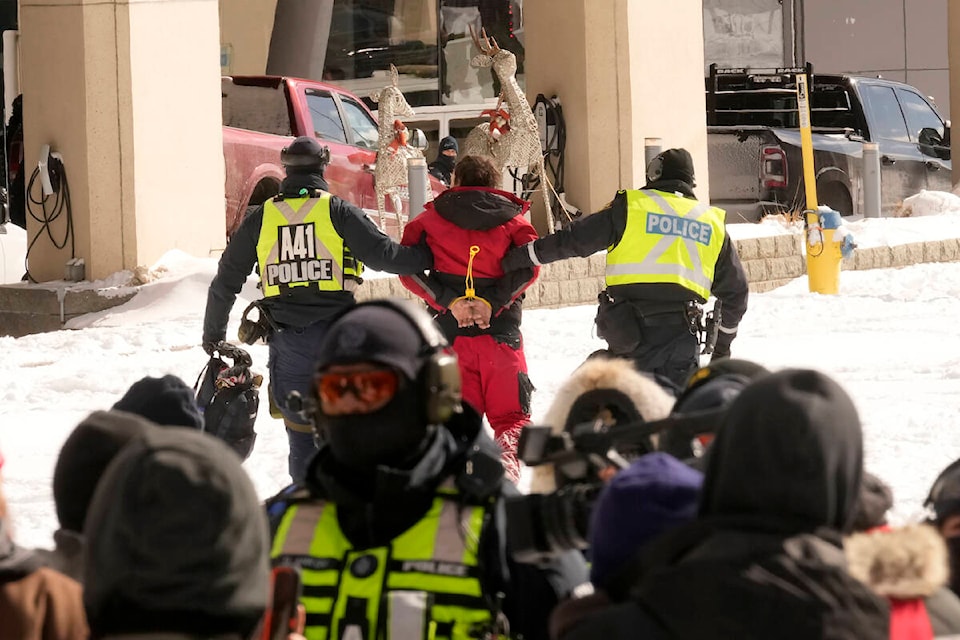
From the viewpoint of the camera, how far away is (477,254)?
7.89 meters

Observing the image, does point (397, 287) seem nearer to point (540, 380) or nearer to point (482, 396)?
point (540, 380)

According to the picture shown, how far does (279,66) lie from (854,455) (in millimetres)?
18233

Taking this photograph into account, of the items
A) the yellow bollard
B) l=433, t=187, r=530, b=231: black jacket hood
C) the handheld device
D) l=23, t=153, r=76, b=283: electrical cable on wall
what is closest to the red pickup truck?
l=23, t=153, r=76, b=283: electrical cable on wall

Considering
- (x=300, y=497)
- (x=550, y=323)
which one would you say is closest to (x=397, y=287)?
(x=550, y=323)

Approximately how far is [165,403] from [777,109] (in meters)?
17.1

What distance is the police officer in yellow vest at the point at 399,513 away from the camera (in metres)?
3.06

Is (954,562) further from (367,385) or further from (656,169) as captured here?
(656,169)

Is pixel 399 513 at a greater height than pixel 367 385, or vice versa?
pixel 367 385

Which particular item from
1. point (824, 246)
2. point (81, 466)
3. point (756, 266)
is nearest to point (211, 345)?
point (81, 466)

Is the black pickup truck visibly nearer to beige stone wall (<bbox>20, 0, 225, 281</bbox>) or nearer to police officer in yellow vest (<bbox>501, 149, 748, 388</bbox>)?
beige stone wall (<bbox>20, 0, 225, 281</bbox>)

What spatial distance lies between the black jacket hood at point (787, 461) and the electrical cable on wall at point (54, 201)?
517 inches

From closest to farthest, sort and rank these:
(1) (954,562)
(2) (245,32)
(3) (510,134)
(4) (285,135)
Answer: (1) (954,562), (4) (285,135), (3) (510,134), (2) (245,32)

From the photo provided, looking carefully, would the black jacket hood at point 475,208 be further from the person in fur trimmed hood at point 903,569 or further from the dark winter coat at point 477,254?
the person in fur trimmed hood at point 903,569

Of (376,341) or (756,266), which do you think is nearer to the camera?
(376,341)
